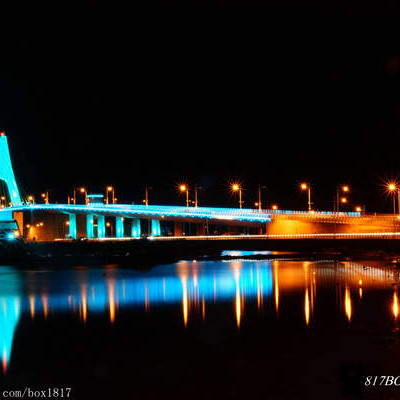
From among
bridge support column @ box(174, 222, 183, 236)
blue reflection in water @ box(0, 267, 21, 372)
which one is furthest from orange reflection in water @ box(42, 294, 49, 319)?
bridge support column @ box(174, 222, 183, 236)

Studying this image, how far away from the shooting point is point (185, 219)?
78375 mm

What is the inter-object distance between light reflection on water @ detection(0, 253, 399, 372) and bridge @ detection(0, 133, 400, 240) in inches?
955

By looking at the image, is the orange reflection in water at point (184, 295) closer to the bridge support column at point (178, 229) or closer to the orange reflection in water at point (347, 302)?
the orange reflection in water at point (347, 302)

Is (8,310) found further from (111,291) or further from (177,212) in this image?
(177,212)

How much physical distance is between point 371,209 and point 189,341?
286ft

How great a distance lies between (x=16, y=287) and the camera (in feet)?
92.8

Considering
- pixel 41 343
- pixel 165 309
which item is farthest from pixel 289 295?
pixel 41 343

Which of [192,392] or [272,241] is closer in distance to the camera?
[192,392]

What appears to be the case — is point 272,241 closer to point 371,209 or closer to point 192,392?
point 192,392

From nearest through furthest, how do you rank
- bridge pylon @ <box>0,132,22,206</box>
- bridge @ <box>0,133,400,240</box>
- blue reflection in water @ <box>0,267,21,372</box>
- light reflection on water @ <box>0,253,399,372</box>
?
blue reflection in water @ <box>0,267,21,372</box>, light reflection on water @ <box>0,253,399,372</box>, bridge @ <box>0,133,400,240</box>, bridge pylon @ <box>0,132,22,206</box>

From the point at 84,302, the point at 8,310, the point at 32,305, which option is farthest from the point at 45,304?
the point at 8,310

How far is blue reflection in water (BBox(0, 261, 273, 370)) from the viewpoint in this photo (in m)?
20.0

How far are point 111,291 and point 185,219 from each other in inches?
2088

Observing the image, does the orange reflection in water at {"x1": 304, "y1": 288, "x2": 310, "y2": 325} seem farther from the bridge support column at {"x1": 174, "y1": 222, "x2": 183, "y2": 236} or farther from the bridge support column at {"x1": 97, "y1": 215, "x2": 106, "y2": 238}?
the bridge support column at {"x1": 97, "y1": 215, "x2": 106, "y2": 238}
